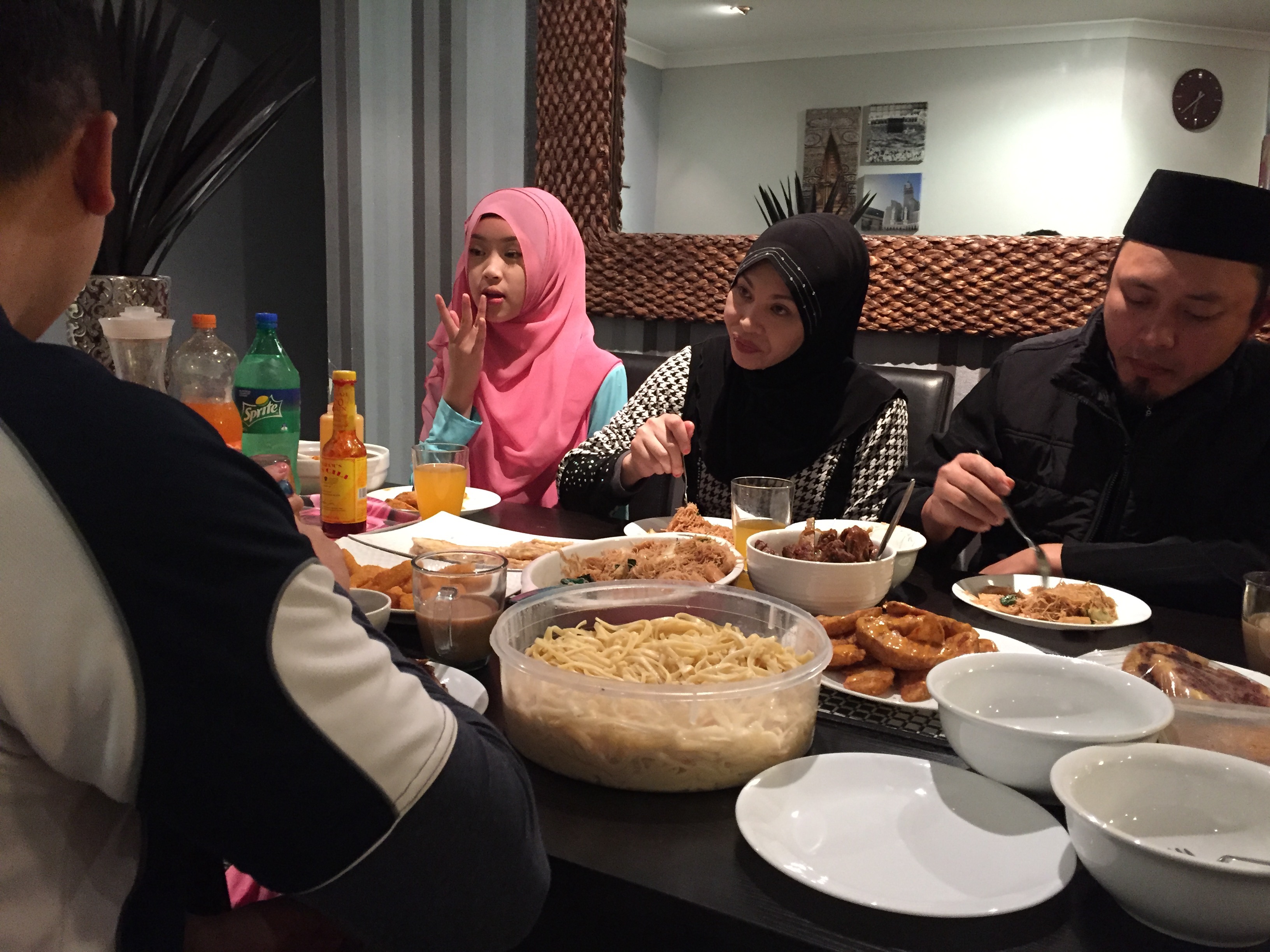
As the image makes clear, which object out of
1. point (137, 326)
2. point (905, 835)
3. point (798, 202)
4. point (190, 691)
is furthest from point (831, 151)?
point (190, 691)

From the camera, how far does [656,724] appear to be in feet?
2.40

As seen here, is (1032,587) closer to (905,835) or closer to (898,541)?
(898,541)

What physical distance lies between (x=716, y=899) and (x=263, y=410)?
139cm

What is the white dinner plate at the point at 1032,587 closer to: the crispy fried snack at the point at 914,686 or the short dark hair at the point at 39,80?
the crispy fried snack at the point at 914,686

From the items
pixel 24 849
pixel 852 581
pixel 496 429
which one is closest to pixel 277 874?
pixel 24 849

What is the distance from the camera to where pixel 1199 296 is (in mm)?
1505

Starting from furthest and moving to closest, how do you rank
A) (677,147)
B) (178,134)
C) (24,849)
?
(677,147), (178,134), (24,849)

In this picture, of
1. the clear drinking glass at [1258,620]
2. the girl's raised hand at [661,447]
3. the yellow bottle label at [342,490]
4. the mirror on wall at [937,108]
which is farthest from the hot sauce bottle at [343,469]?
the mirror on wall at [937,108]

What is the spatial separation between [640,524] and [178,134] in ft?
3.81

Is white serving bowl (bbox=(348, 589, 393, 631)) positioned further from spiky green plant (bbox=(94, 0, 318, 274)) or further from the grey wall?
the grey wall

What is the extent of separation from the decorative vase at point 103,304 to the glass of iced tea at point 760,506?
3.81 feet

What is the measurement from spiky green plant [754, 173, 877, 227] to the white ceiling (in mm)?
393

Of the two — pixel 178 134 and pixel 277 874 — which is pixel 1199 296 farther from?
pixel 178 134

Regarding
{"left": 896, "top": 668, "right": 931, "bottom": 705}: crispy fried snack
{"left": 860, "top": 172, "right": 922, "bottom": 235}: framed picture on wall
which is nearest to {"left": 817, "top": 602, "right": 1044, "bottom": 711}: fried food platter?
{"left": 896, "top": 668, "right": 931, "bottom": 705}: crispy fried snack
